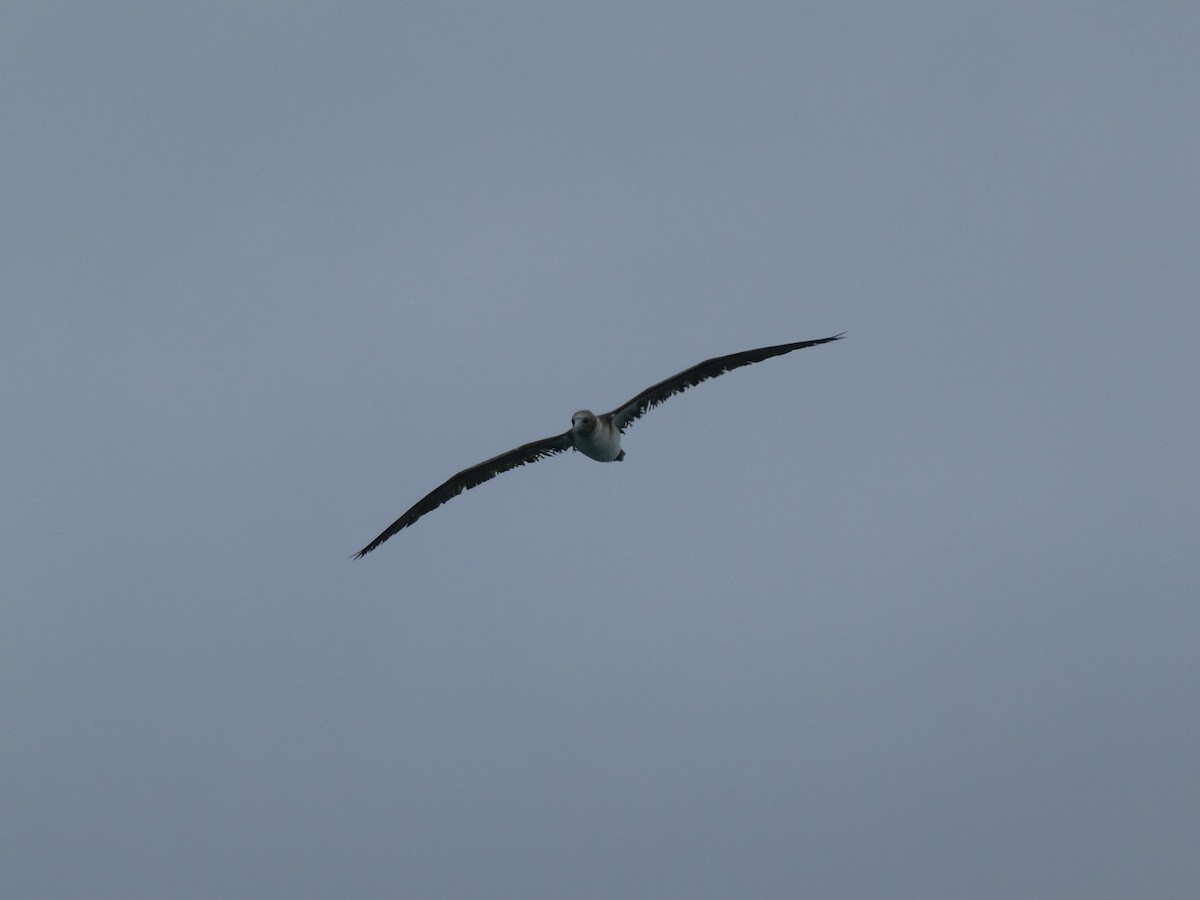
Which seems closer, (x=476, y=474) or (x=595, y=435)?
(x=595, y=435)

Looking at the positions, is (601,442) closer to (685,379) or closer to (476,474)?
(685,379)

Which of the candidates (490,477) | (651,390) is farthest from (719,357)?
(490,477)

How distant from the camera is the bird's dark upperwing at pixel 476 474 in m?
37.2

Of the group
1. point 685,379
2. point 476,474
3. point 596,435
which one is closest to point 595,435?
point 596,435

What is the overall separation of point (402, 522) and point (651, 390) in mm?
7261

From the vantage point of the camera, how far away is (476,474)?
38.0 metres

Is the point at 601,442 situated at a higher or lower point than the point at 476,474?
lower

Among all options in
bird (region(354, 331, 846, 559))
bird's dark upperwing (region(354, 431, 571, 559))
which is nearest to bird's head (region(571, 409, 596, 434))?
bird (region(354, 331, 846, 559))

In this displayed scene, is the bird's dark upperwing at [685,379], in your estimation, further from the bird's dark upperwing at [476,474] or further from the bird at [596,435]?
the bird's dark upperwing at [476,474]

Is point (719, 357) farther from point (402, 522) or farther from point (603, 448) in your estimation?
point (402, 522)

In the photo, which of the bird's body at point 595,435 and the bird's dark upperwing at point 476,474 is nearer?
the bird's body at point 595,435

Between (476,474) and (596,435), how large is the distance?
388 cm

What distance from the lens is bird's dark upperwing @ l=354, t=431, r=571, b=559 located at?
122 feet

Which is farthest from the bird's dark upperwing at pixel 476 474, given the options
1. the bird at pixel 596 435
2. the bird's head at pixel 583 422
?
the bird's head at pixel 583 422
